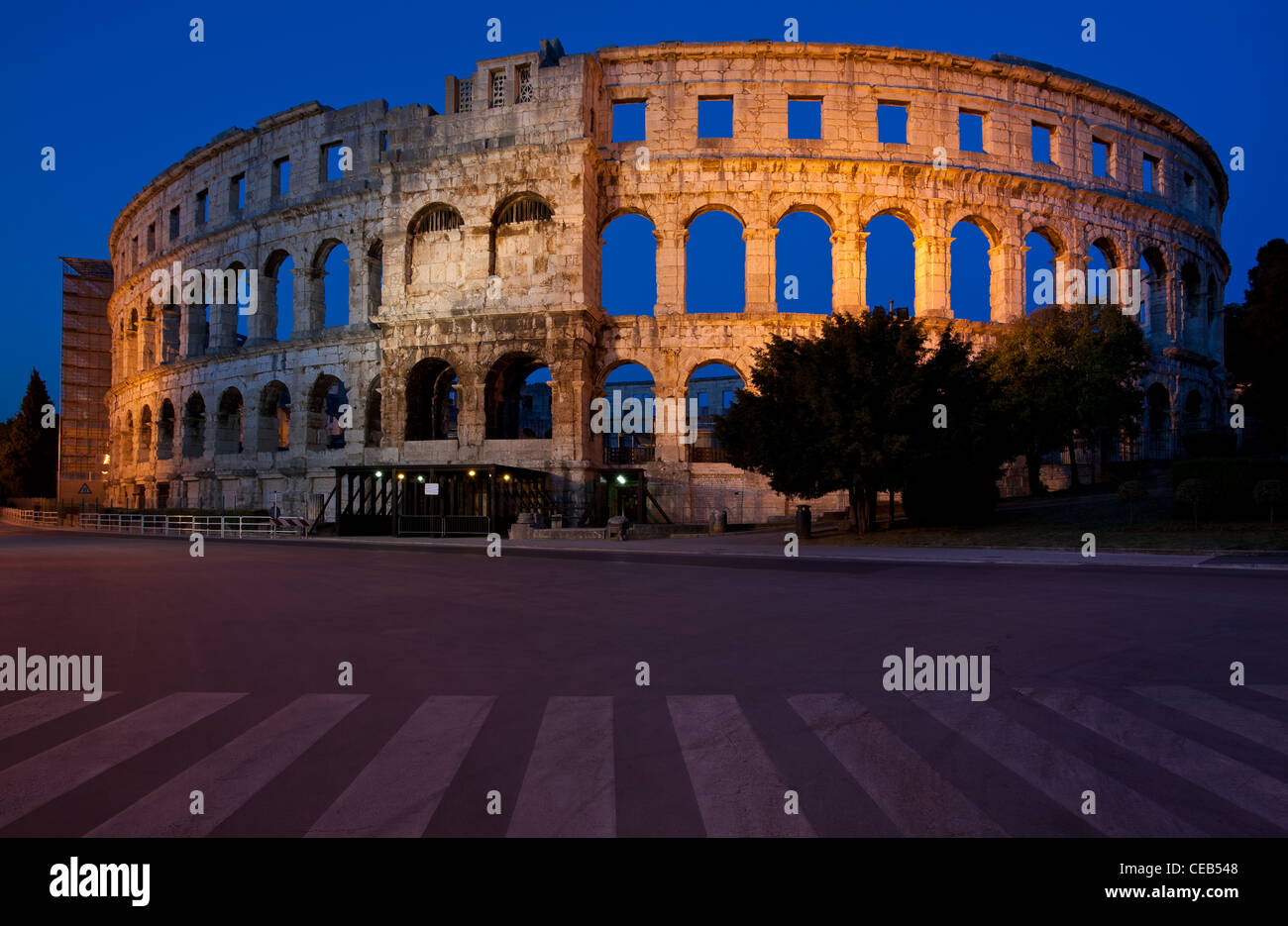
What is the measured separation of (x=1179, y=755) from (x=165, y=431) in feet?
190

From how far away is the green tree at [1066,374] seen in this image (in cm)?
2841

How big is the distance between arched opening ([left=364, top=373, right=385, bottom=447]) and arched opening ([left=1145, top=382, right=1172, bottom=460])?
140 ft

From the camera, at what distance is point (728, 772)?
13.9 feet

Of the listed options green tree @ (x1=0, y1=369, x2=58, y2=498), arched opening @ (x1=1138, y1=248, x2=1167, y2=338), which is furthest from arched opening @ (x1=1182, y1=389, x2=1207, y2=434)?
green tree @ (x1=0, y1=369, x2=58, y2=498)

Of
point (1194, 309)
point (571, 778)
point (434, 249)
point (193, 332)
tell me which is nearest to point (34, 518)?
point (193, 332)

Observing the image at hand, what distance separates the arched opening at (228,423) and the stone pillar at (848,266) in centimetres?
3486

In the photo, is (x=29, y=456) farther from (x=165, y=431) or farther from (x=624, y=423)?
(x=624, y=423)

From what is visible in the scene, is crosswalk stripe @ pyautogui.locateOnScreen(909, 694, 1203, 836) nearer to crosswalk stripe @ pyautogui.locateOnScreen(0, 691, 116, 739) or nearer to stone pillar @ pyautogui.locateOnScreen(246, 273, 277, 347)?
crosswalk stripe @ pyautogui.locateOnScreen(0, 691, 116, 739)

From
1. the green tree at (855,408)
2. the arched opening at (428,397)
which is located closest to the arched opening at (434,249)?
the arched opening at (428,397)

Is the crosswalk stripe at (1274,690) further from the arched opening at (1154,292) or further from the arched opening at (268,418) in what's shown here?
the arched opening at (1154,292)
